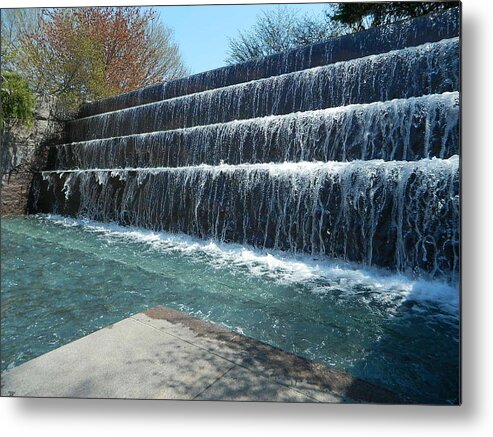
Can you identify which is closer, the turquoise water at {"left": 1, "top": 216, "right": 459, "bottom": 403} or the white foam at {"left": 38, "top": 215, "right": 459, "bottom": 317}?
the turquoise water at {"left": 1, "top": 216, "right": 459, "bottom": 403}

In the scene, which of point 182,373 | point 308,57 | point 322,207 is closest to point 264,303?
point 182,373

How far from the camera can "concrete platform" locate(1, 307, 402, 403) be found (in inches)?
61.6

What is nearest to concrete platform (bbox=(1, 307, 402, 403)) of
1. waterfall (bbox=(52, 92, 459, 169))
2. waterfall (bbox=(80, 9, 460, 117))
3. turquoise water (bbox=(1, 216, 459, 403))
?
turquoise water (bbox=(1, 216, 459, 403))

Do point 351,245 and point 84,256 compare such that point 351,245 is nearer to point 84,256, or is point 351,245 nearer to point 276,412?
point 276,412

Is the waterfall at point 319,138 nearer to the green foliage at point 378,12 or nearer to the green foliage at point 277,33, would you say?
the green foliage at point 378,12

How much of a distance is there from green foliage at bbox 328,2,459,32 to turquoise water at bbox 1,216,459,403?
5.77 ft

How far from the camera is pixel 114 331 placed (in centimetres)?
194

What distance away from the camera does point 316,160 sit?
3.73m

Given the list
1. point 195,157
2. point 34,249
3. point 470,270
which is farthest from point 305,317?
point 195,157

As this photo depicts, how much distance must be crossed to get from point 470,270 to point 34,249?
3.67 m

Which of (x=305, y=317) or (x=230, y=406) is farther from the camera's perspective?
(x=305, y=317)

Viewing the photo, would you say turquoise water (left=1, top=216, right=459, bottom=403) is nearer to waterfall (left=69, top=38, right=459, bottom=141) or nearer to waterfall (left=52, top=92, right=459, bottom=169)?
waterfall (left=52, top=92, right=459, bottom=169)

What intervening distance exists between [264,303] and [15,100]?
3606 millimetres

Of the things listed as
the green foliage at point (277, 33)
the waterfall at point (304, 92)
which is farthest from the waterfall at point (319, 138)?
the green foliage at point (277, 33)
